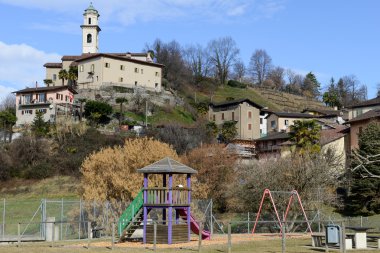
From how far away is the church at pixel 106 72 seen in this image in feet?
357

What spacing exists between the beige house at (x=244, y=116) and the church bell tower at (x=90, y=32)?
3681 centimetres

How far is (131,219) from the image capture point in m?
31.1

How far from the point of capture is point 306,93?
561 feet

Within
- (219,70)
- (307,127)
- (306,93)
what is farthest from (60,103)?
(306,93)

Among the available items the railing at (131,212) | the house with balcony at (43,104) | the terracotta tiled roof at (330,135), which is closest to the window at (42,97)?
the house with balcony at (43,104)

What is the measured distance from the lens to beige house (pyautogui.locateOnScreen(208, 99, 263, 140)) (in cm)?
11331

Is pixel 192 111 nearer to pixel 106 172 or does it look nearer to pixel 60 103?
pixel 60 103

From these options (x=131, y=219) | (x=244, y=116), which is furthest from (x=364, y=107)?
(x=131, y=219)

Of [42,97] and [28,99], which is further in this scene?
[28,99]

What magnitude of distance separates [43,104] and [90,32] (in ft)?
131

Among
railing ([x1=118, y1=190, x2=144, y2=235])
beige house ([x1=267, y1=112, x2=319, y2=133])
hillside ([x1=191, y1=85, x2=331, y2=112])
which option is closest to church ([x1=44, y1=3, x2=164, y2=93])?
beige house ([x1=267, y1=112, x2=319, y2=133])

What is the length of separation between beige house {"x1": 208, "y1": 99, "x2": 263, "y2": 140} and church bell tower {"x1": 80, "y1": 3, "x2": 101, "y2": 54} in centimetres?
3681

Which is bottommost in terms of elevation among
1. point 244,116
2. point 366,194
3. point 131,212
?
point 131,212

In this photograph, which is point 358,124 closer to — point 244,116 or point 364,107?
point 364,107
